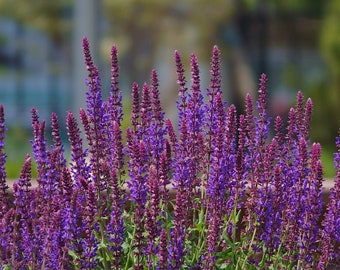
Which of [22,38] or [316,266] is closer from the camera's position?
[316,266]

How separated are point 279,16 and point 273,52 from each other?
0.95m

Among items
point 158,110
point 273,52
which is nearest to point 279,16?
point 273,52

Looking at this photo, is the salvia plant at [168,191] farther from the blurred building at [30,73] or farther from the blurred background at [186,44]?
the blurred background at [186,44]

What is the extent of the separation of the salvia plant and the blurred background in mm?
16902

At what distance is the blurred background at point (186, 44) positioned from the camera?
71.7 feet

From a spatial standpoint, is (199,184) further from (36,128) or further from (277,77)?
(277,77)

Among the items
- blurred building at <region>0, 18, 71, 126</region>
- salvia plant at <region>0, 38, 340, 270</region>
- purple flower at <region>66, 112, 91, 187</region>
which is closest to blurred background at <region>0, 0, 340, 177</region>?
blurred building at <region>0, 18, 71, 126</region>

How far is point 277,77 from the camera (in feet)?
74.7

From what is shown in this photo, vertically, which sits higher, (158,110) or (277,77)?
(277,77)

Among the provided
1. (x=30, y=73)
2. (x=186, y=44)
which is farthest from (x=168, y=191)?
(x=186, y=44)

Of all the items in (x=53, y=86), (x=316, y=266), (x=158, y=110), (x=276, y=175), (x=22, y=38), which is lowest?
(x=316, y=266)

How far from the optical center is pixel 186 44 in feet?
75.1

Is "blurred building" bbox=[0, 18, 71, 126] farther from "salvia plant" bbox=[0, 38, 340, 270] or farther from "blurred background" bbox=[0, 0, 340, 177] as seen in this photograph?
"salvia plant" bbox=[0, 38, 340, 270]

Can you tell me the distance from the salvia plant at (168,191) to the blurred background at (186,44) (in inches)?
665
